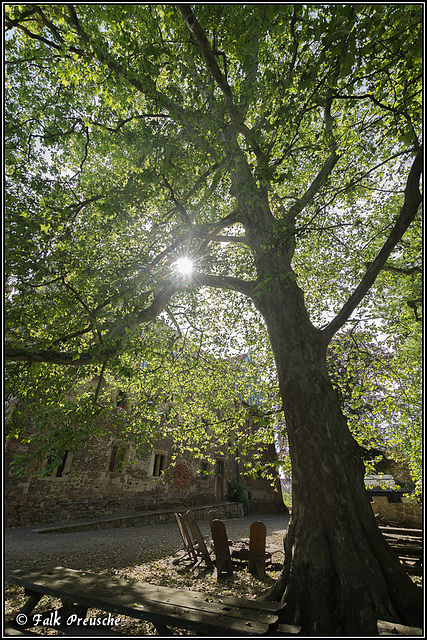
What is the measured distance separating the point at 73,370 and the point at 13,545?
23.0ft

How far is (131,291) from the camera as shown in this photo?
195 inches

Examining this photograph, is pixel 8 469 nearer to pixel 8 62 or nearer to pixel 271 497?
pixel 8 62

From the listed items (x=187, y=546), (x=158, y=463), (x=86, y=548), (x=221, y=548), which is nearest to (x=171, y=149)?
(x=221, y=548)

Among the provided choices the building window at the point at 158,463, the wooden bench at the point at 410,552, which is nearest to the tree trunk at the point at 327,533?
the wooden bench at the point at 410,552

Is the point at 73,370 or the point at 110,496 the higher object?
the point at 73,370

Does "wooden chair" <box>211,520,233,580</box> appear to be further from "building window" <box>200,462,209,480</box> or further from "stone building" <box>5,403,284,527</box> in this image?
"building window" <box>200,462,209,480</box>

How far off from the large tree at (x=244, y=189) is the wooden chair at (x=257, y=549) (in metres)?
1.62

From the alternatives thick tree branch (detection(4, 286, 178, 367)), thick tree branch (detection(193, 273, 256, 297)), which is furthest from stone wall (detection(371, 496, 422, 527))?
thick tree branch (detection(4, 286, 178, 367))

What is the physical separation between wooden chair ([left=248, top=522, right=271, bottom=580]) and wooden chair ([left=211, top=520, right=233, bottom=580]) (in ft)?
1.39

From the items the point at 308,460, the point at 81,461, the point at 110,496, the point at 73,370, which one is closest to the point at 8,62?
the point at 73,370

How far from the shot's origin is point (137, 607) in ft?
8.57

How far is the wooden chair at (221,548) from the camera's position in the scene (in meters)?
5.52

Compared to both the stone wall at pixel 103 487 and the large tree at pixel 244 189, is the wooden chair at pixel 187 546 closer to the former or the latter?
the stone wall at pixel 103 487

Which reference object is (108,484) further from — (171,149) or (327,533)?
(171,149)
